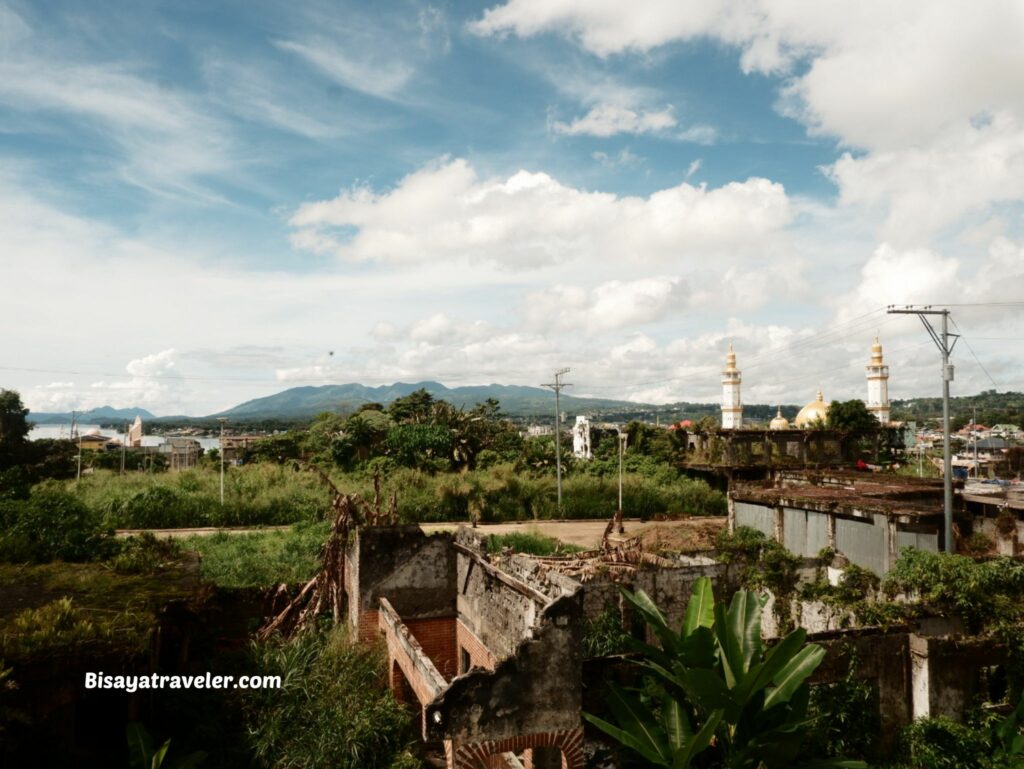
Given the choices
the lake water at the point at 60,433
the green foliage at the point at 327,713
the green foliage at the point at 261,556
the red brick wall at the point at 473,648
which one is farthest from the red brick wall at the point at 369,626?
the lake water at the point at 60,433

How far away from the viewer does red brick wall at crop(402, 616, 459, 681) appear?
12.5m

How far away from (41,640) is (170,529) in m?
21.1

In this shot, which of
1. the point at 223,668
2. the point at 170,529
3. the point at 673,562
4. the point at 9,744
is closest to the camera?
the point at 9,744

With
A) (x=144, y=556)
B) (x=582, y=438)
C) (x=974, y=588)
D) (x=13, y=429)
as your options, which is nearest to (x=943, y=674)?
(x=974, y=588)

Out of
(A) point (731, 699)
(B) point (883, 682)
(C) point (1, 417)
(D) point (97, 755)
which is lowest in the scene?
(D) point (97, 755)

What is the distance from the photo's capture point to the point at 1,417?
1130 inches

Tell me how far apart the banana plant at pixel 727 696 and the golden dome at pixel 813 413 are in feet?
133

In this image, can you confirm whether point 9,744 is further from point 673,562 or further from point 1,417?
point 1,417

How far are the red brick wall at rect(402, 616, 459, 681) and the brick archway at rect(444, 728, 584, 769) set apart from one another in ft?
15.0

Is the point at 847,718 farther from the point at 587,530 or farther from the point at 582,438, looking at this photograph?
the point at 582,438

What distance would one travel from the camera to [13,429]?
29.0 m

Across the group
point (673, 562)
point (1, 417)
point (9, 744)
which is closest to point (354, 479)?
point (1, 417)

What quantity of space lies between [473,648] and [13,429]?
25.9 m

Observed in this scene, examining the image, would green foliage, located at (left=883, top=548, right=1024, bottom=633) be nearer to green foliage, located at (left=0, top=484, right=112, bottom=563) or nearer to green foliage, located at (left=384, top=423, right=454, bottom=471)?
green foliage, located at (left=0, top=484, right=112, bottom=563)
